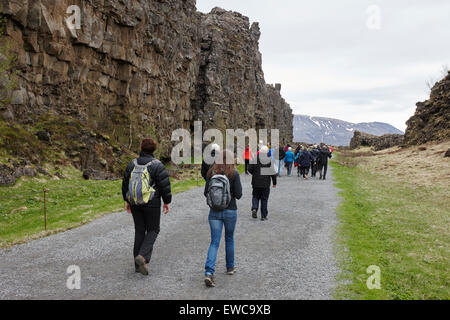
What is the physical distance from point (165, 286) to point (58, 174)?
17036mm

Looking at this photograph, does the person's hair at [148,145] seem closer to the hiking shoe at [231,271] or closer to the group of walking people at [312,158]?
the hiking shoe at [231,271]

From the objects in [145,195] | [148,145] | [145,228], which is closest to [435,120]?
[148,145]

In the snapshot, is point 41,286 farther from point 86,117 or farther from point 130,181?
point 86,117

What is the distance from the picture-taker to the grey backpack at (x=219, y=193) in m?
6.77

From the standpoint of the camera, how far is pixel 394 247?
380 inches

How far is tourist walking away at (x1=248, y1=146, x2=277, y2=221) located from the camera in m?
12.6

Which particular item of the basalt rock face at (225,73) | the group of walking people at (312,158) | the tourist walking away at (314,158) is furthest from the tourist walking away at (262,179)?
the basalt rock face at (225,73)

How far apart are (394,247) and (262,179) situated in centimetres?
488

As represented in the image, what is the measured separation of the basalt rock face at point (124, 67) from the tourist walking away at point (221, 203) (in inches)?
785

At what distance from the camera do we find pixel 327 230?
37.4ft

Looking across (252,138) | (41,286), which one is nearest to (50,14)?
(41,286)

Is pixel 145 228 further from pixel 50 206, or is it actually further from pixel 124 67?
pixel 124 67

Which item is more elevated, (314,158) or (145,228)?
(314,158)

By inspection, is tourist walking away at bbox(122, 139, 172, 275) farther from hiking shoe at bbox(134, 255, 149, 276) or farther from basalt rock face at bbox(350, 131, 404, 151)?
basalt rock face at bbox(350, 131, 404, 151)
